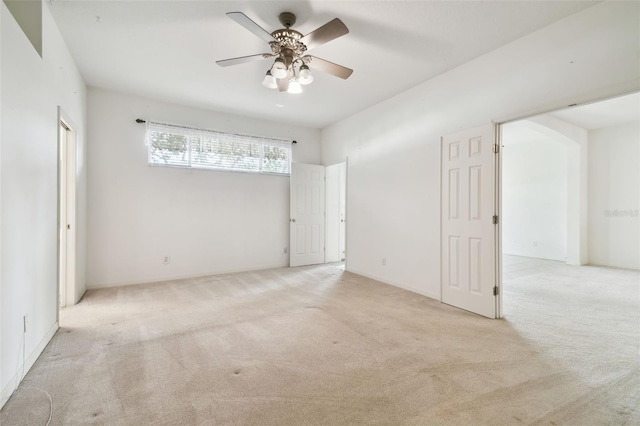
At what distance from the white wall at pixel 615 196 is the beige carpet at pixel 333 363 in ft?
8.93

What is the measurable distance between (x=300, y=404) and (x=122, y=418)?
954mm

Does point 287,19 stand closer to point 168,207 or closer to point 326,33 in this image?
point 326,33

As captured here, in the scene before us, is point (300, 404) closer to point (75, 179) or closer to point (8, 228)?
point (8, 228)

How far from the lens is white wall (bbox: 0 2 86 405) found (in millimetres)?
Answer: 1684

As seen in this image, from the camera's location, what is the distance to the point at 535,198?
684 centimetres

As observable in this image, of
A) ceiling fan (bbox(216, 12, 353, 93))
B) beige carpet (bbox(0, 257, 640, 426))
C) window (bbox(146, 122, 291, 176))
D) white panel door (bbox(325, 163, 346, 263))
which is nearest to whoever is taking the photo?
beige carpet (bbox(0, 257, 640, 426))

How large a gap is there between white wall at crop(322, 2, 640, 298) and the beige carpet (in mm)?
958

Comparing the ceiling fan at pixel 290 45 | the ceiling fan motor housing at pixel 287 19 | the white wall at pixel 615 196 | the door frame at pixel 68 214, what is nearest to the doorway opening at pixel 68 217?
the door frame at pixel 68 214

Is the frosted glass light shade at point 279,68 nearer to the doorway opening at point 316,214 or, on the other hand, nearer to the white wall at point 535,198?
the doorway opening at point 316,214

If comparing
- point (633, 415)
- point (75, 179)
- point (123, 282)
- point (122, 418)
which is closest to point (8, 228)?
point (122, 418)

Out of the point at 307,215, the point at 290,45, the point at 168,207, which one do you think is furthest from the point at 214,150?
the point at 290,45

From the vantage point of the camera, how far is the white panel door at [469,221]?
2.95m

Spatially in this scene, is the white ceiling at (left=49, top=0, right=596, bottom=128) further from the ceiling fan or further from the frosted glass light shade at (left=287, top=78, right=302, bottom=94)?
the frosted glass light shade at (left=287, top=78, right=302, bottom=94)

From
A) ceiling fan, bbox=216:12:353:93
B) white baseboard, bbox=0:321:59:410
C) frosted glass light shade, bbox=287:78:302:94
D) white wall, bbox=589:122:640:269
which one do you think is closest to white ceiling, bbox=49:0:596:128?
ceiling fan, bbox=216:12:353:93
